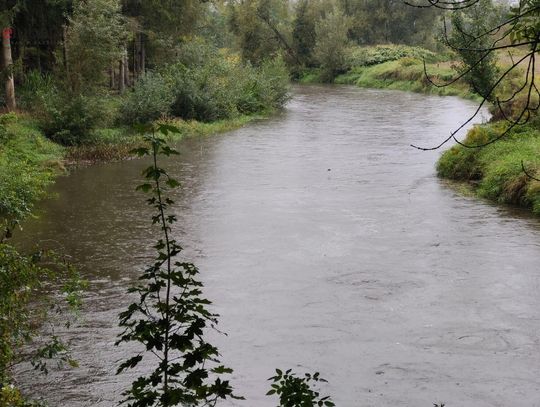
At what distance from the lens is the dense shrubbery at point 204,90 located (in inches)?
905

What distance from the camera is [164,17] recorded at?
2734 centimetres

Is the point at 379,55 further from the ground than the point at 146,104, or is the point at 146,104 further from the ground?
the point at 379,55

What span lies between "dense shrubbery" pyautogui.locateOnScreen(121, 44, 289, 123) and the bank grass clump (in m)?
10.7

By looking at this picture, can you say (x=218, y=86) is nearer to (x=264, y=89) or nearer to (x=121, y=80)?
(x=121, y=80)

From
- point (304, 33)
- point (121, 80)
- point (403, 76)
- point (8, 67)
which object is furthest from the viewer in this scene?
point (304, 33)

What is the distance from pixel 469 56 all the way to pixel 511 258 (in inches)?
289

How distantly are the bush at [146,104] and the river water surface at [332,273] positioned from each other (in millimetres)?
3971

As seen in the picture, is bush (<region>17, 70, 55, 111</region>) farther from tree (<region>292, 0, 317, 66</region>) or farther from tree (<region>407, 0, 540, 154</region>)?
tree (<region>292, 0, 317, 66</region>)

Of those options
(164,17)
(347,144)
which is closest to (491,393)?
(347,144)

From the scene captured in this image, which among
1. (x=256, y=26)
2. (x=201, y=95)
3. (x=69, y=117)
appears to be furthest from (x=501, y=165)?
(x=256, y=26)

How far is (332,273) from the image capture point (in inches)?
394

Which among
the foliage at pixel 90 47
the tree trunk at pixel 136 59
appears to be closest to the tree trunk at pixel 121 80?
the tree trunk at pixel 136 59

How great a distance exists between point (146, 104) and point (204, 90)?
13.1ft

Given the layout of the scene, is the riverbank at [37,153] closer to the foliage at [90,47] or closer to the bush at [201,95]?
the bush at [201,95]
